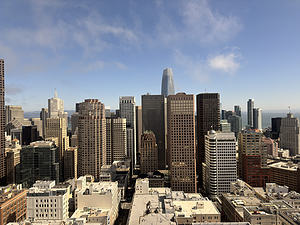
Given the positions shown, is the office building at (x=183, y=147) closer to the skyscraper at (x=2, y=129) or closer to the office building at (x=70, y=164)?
the office building at (x=70, y=164)

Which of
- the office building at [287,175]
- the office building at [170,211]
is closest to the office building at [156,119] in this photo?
the office building at [287,175]

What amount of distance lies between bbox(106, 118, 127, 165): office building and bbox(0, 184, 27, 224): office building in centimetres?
8693

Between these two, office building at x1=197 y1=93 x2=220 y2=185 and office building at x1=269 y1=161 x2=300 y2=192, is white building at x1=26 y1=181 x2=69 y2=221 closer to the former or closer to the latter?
office building at x1=197 y1=93 x2=220 y2=185

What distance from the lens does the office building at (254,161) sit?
382ft

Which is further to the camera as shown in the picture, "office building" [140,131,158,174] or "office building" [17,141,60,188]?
"office building" [140,131,158,174]

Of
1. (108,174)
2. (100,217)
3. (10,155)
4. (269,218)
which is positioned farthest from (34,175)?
(269,218)

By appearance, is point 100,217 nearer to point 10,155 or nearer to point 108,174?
point 108,174

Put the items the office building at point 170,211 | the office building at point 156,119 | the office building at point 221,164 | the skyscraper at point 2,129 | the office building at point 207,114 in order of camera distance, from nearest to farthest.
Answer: the office building at point 170,211 → the office building at point 221,164 → the skyscraper at point 2,129 → the office building at point 207,114 → the office building at point 156,119

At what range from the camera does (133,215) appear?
61688 millimetres

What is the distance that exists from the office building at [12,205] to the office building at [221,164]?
86628 mm

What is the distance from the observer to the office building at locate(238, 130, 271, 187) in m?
116

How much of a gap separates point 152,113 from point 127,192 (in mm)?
86433

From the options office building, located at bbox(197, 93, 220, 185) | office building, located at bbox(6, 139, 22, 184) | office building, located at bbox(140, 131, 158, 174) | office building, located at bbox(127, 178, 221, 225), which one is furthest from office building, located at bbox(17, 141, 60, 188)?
office building, located at bbox(197, 93, 220, 185)

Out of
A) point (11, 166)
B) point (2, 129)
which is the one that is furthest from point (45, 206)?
point (2, 129)
